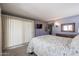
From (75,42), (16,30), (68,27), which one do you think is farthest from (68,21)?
(16,30)

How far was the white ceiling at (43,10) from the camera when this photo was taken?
5.55ft

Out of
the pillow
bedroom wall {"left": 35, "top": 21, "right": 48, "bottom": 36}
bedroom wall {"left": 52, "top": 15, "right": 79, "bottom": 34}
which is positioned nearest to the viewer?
the pillow

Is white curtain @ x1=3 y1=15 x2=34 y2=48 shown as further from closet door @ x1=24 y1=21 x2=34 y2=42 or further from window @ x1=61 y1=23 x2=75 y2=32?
window @ x1=61 y1=23 x2=75 y2=32

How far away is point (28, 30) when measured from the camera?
6.25 feet

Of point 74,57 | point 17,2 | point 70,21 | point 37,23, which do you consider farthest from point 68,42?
point 17,2

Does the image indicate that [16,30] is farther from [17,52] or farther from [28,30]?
[17,52]

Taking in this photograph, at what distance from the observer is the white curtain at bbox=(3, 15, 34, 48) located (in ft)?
5.74

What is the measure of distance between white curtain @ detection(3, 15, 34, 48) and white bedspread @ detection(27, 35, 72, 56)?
7.6 inches

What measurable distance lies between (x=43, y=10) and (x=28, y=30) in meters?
0.55

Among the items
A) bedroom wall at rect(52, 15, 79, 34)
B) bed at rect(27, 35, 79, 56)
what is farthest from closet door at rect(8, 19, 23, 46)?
bedroom wall at rect(52, 15, 79, 34)

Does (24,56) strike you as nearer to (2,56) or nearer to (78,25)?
(2,56)

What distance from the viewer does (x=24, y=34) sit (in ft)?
6.23

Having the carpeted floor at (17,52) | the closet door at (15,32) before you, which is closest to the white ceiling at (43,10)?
the closet door at (15,32)

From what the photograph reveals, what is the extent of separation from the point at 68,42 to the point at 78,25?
0.40 m
